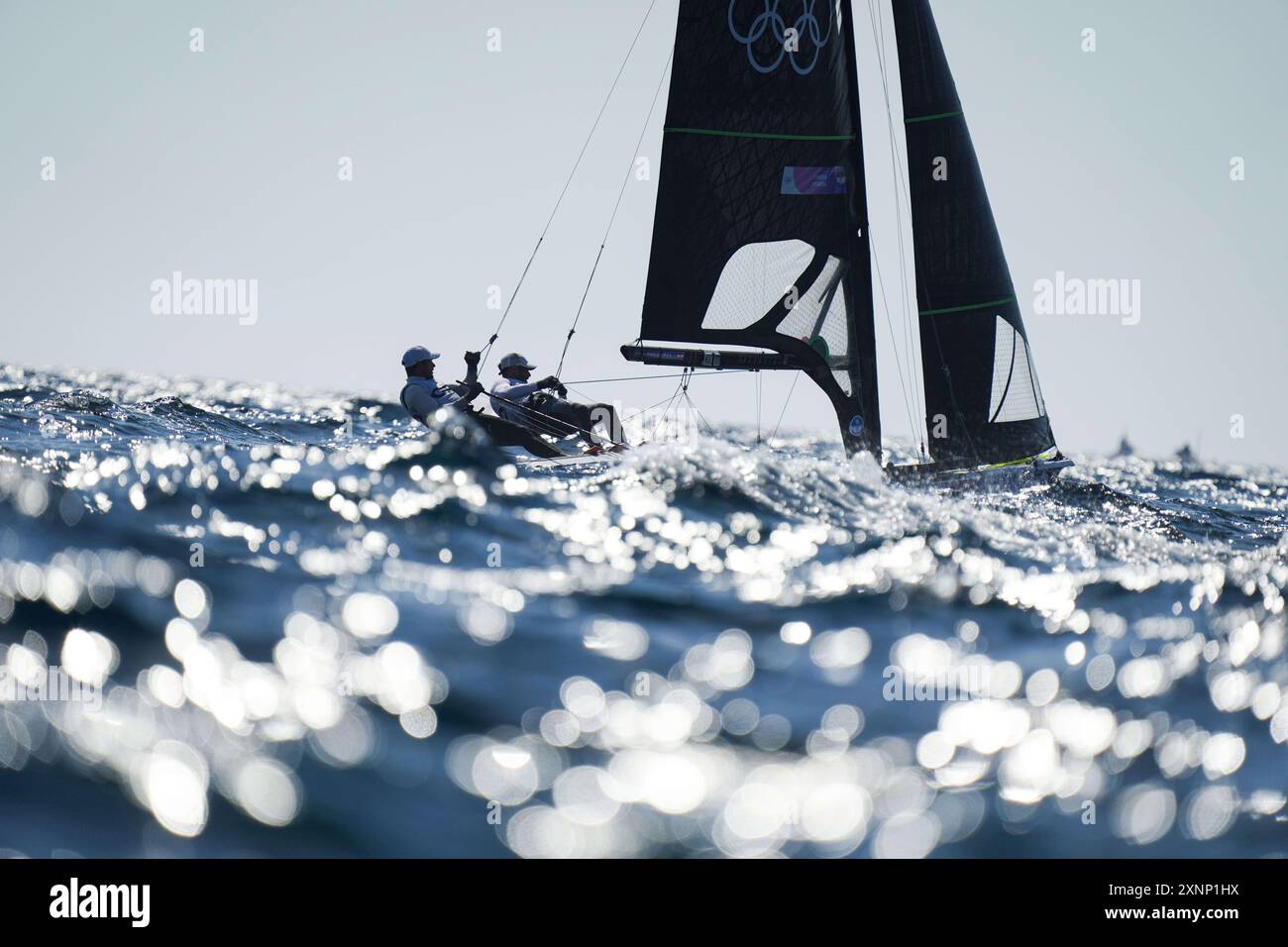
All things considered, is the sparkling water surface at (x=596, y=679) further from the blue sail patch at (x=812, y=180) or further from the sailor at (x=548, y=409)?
the blue sail patch at (x=812, y=180)

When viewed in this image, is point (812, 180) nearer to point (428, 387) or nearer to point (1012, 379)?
point (1012, 379)

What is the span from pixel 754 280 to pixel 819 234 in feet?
3.81

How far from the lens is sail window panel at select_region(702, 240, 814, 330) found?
14.8 meters

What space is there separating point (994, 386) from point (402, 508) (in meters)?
10.4

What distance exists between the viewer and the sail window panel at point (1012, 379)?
15789mm

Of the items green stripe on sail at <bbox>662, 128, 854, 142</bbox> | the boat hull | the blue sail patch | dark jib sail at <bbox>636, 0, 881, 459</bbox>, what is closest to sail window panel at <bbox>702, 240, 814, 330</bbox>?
dark jib sail at <bbox>636, 0, 881, 459</bbox>

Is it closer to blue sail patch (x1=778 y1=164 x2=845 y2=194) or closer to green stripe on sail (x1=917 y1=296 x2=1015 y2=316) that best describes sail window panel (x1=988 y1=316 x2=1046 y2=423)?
green stripe on sail (x1=917 y1=296 x2=1015 y2=316)

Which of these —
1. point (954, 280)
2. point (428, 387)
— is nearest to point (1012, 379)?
point (954, 280)

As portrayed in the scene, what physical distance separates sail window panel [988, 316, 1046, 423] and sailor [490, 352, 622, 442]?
5.80 meters

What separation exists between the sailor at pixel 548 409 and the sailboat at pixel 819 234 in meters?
1.49

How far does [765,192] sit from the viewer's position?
14680 millimetres

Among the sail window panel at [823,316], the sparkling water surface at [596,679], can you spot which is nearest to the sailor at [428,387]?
the sparkling water surface at [596,679]
